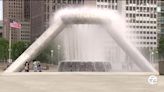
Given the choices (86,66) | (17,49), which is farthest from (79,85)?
(17,49)

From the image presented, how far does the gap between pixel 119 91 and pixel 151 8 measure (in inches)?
4176

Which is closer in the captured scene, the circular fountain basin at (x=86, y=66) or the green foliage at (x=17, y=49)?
the circular fountain basin at (x=86, y=66)

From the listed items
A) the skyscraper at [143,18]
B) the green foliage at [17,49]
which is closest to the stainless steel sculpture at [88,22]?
the skyscraper at [143,18]

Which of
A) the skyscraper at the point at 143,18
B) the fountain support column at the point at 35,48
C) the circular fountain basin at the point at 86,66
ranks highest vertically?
the skyscraper at the point at 143,18

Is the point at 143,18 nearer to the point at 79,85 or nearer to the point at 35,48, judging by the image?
the point at 35,48

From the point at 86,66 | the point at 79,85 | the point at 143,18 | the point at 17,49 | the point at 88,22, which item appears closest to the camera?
the point at 79,85

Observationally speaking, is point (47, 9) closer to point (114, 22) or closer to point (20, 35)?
point (20, 35)

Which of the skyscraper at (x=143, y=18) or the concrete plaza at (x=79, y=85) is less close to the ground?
the skyscraper at (x=143, y=18)

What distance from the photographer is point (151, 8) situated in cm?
11831

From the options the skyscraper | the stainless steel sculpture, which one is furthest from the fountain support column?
the skyscraper

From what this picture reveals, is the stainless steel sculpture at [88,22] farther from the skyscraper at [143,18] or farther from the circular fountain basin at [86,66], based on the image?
the skyscraper at [143,18]

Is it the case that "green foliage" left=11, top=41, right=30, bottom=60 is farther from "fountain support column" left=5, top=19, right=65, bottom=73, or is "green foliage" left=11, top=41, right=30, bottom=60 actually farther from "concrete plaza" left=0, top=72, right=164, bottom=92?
"concrete plaza" left=0, top=72, right=164, bottom=92

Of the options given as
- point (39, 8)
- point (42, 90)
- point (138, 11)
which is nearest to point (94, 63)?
point (42, 90)

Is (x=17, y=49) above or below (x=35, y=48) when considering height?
below
